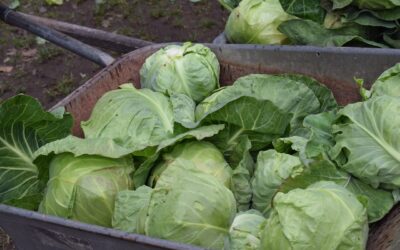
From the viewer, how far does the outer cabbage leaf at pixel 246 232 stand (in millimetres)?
1773

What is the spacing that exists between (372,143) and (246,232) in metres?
0.52

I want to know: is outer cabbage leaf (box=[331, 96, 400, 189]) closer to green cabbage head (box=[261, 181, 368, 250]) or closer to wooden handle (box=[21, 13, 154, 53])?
green cabbage head (box=[261, 181, 368, 250])

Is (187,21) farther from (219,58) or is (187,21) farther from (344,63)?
(344,63)

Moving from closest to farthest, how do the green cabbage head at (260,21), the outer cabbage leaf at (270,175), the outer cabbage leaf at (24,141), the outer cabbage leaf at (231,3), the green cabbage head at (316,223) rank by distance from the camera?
1. the green cabbage head at (316,223)
2. the outer cabbage leaf at (270,175)
3. the outer cabbage leaf at (24,141)
4. the green cabbage head at (260,21)
5. the outer cabbage leaf at (231,3)

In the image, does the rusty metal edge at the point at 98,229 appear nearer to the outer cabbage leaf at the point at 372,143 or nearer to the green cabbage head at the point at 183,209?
the green cabbage head at the point at 183,209

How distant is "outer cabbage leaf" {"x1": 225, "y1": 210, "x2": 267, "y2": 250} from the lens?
1.77 m

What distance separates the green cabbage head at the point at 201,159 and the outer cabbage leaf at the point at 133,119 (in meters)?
0.09

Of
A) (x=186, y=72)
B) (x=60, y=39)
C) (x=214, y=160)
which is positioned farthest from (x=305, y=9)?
(x=60, y=39)

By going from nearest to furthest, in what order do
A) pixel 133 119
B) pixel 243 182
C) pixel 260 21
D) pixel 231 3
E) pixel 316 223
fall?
1. pixel 316 223
2. pixel 243 182
3. pixel 133 119
4. pixel 260 21
5. pixel 231 3

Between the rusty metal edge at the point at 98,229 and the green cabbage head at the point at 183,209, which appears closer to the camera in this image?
the rusty metal edge at the point at 98,229

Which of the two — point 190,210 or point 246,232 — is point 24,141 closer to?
point 190,210

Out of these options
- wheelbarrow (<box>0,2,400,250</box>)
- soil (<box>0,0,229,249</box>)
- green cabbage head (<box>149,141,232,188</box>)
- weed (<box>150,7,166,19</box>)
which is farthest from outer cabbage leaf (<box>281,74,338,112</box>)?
weed (<box>150,7,166,19</box>)

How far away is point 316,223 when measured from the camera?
1.65 m

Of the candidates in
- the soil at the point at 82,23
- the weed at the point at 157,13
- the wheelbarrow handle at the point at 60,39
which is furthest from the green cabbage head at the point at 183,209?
the weed at the point at 157,13
